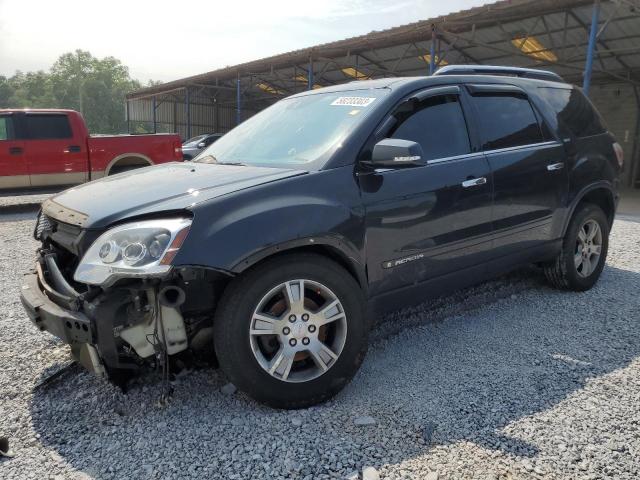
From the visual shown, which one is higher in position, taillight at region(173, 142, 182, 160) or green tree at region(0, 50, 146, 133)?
green tree at region(0, 50, 146, 133)

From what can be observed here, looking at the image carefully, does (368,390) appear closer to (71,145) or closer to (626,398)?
(626,398)

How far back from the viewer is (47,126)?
9.62 metres

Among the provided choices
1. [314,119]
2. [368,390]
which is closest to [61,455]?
[368,390]

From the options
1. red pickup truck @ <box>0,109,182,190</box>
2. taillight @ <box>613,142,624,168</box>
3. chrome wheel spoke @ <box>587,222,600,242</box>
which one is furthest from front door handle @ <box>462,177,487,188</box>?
red pickup truck @ <box>0,109,182,190</box>

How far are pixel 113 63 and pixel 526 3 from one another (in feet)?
289

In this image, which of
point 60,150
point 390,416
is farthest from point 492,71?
point 60,150

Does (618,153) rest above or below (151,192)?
above

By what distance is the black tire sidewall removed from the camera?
13.9ft

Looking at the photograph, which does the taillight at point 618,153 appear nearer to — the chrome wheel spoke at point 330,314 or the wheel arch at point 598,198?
the wheel arch at point 598,198

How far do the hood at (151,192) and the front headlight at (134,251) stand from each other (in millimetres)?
101

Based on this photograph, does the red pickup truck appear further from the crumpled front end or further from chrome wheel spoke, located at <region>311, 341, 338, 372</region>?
chrome wheel spoke, located at <region>311, 341, 338, 372</region>

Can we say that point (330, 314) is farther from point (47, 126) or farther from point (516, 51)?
point (516, 51)

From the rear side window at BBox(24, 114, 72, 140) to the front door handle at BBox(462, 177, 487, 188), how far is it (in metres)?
8.90

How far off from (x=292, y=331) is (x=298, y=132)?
1396 mm
